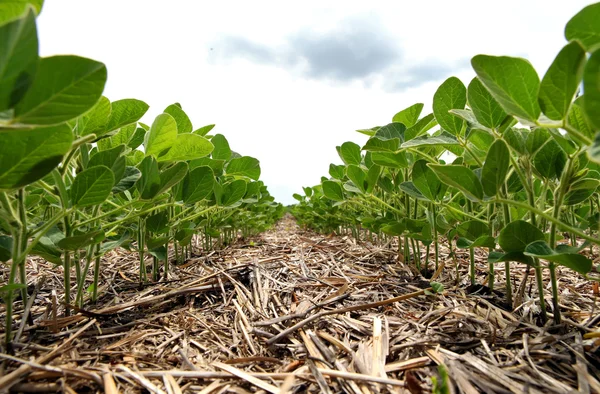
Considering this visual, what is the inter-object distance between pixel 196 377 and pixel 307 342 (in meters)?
0.29

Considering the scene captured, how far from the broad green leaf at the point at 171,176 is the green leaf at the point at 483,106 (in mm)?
799

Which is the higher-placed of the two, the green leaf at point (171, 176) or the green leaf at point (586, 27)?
the green leaf at point (586, 27)

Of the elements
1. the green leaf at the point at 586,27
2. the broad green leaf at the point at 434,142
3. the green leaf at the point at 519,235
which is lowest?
the green leaf at the point at 519,235

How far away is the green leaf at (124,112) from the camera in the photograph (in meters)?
0.99

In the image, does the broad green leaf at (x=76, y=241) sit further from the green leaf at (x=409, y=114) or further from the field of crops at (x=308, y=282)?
the green leaf at (x=409, y=114)

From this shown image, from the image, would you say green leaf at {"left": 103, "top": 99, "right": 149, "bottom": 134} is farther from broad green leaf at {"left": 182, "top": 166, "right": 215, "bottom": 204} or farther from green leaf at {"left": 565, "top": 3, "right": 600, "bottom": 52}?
green leaf at {"left": 565, "top": 3, "right": 600, "bottom": 52}

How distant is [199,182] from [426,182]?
32.5 inches

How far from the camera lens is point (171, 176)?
107 cm

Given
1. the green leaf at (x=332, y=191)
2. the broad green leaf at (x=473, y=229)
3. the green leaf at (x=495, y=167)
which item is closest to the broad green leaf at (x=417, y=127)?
the broad green leaf at (x=473, y=229)

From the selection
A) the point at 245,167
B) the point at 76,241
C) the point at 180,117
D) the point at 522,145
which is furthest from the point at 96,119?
the point at 522,145

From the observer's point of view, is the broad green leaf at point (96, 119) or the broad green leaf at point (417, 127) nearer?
the broad green leaf at point (96, 119)

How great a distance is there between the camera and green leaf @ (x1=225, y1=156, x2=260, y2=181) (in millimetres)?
1805

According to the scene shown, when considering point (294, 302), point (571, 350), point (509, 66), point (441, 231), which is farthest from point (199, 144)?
point (571, 350)

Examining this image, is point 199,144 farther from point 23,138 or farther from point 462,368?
point 462,368
